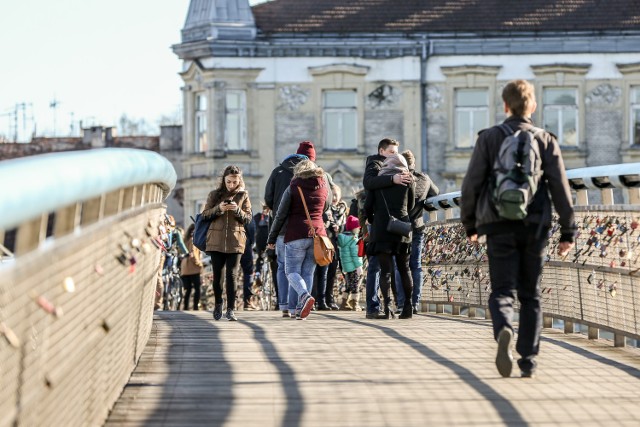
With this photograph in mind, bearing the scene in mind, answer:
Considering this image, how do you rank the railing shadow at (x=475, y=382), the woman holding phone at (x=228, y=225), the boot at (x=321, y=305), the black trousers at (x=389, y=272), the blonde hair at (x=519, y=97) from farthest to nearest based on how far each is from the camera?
the boot at (x=321, y=305), the black trousers at (x=389, y=272), the woman holding phone at (x=228, y=225), the blonde hair at (x=519, y=97), the railing shadow at (x=475, y=382)

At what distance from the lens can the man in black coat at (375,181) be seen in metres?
16.9

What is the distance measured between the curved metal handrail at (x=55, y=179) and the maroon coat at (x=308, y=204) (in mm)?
8341

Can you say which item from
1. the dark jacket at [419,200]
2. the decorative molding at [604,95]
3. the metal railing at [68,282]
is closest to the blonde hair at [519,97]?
the metal railing at [68,282]

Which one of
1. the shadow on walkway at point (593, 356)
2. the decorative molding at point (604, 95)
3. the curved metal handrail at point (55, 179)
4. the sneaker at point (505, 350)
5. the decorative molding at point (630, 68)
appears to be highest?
the decorative molding at point (630, 68)

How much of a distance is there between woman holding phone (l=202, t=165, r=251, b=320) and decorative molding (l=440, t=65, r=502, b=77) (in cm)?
3666

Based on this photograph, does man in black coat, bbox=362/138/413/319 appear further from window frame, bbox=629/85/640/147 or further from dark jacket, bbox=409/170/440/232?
window frame, bbox=629/85/640/147

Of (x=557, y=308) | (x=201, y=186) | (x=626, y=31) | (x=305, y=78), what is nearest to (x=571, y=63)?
(x=626, y=31)

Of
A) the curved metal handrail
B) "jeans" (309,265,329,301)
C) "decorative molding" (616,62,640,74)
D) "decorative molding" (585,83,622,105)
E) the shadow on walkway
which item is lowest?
"jeans" (309,265,329,301)

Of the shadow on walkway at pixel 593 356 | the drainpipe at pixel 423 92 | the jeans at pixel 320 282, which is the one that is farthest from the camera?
the drainpipe at pixel 423 92

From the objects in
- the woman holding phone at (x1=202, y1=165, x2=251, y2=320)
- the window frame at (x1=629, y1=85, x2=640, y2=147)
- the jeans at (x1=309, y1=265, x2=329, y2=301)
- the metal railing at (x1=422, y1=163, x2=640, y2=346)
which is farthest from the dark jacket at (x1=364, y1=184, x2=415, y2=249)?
the window frame at (x1=629, y1=85, x2=640, y2=147)

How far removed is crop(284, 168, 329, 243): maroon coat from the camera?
1723 centimetres

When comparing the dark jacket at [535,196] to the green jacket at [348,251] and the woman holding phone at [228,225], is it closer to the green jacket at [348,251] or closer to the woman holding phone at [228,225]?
the woman holding phone at [228,225]

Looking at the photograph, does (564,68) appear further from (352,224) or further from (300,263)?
(300,263)

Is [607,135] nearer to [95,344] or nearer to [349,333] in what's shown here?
[349,333]
